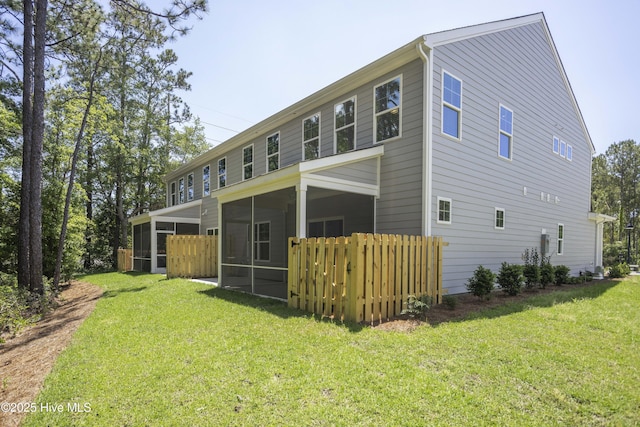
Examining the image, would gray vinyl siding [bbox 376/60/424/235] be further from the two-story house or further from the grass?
the grass

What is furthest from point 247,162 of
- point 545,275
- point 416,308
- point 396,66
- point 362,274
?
point 545,275

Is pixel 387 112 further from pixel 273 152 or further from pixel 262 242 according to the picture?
pixel 262 242

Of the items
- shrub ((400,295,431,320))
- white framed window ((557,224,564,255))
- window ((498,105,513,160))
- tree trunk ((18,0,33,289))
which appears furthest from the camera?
white framed window ((557,224,564,255))

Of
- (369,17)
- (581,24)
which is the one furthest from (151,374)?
(581,24)

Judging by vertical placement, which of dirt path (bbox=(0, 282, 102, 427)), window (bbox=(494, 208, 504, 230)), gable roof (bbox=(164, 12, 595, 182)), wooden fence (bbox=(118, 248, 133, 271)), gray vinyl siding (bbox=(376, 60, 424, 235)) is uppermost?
gable roof (bbox=(164, 12, 595, 182))

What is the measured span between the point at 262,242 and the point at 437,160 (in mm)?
7834

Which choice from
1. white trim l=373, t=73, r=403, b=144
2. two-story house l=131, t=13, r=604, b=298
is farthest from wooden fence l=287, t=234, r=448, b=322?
white trim l=373, t=73, r=403, b=144

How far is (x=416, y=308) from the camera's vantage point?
19.6 feet

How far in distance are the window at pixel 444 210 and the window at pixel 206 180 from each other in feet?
42.1

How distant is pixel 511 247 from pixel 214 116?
26.7 m

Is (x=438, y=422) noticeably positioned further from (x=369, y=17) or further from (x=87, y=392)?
(x=369, y=17)

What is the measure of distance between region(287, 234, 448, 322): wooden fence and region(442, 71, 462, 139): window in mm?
3037

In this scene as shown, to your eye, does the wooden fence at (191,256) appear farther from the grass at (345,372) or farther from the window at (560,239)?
the window at (560,239)

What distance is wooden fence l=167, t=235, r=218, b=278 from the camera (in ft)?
41.0
